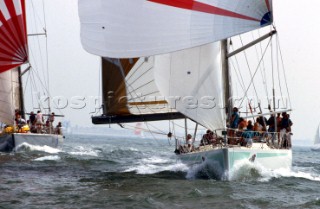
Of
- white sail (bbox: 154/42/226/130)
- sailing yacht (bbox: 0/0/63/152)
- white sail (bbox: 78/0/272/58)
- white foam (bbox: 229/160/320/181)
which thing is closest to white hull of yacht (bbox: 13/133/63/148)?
sailing yacht (bbox: 0/0/63/152)

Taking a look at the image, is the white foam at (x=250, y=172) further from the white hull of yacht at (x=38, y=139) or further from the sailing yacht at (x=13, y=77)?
the white hull of yacht at (x=38, y=139)

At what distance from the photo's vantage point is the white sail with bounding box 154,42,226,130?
53.4 feet

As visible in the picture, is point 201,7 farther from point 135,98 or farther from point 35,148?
point 35,148

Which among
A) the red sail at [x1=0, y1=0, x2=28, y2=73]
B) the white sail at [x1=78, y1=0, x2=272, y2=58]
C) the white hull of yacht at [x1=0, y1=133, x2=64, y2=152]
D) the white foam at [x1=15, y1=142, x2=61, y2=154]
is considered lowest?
the white foam at [x1=15, y1=142, x2=61, y2=154]

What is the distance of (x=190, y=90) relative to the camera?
1642cm

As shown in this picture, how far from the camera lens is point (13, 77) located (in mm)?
30219

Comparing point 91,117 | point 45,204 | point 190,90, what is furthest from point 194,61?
point 45,204

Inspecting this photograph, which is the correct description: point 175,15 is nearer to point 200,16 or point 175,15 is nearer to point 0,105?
point 200,16

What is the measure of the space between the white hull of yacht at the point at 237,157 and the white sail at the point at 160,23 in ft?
10.5

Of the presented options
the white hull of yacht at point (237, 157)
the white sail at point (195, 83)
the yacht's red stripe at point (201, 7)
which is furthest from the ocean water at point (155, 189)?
the yacht's red stripe at point (201, 7)

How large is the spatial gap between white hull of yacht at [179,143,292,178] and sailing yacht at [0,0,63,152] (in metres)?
10.7

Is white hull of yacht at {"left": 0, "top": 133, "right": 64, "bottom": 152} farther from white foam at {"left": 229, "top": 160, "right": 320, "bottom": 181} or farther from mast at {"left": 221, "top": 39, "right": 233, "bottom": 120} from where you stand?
white foam at {"left": 229, "top": 160, "right": 320, "bottom": 181}

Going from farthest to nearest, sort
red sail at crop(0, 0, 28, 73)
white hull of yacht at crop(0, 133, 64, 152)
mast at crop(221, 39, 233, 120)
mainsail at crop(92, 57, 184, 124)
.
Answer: white hull of yacht at crop(0, 133, 64, 152), red sail at crop(0, 0, 28, 73), mainsail at crop(92, 57, 184, 124), mast at crop(221, 39, 233, 120)

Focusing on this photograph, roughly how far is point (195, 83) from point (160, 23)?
214cm
